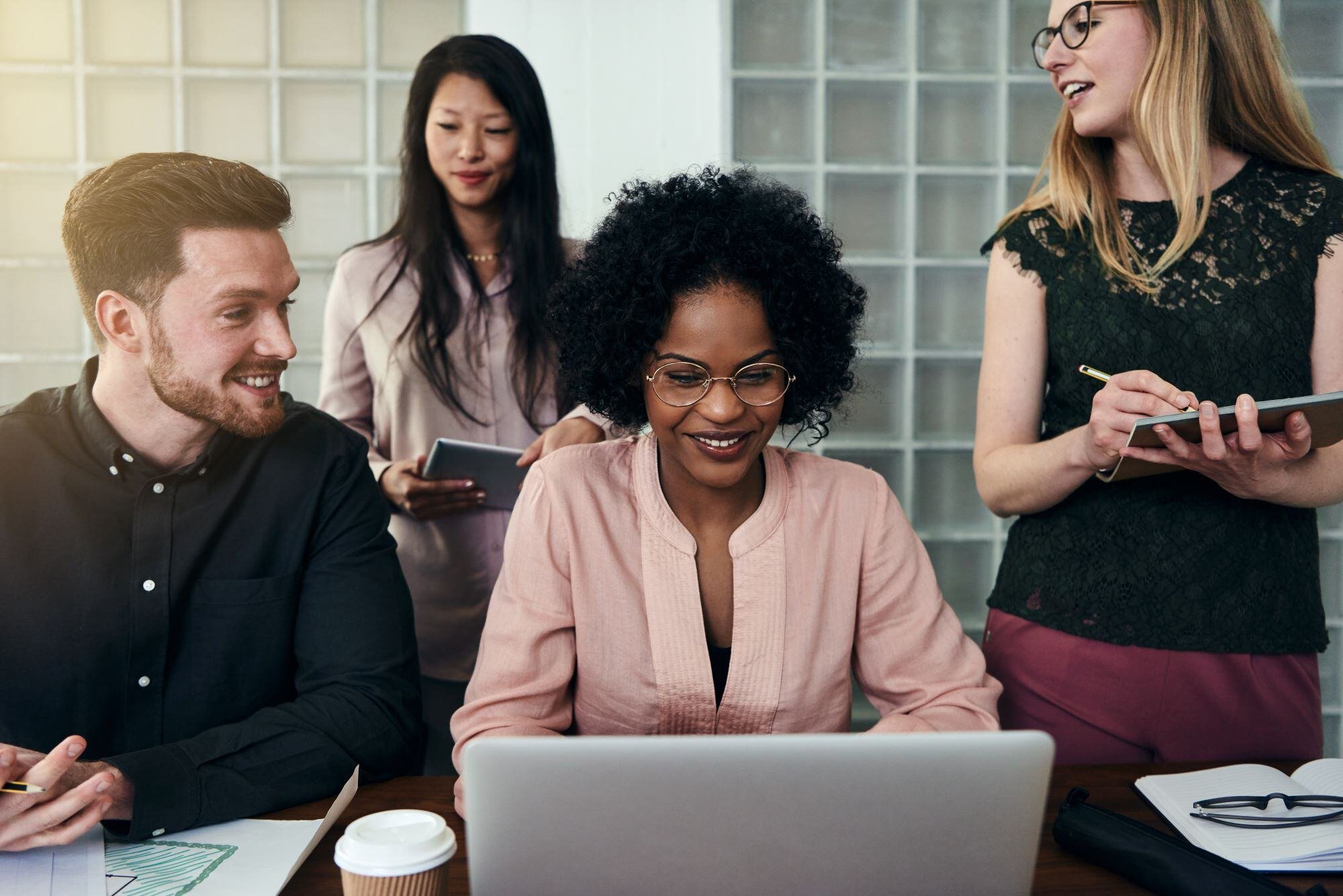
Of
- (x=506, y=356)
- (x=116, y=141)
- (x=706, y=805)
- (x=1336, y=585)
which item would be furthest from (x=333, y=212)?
(x=1336, y=585)

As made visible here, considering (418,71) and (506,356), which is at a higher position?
(418,71)

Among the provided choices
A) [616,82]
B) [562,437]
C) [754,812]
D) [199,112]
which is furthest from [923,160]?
[754,812]

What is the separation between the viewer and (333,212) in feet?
10.5

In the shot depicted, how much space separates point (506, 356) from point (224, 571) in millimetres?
838

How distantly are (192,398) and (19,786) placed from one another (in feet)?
1.94

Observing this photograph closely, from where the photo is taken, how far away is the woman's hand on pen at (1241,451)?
1.42m

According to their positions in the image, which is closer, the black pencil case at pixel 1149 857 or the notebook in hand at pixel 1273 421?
the black pencil case at pixel 1149 857

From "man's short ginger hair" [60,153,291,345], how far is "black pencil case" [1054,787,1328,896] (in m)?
1.32

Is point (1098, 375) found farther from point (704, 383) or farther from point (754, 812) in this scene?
point (754, 812)

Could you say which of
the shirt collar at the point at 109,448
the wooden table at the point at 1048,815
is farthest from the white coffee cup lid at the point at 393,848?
the shirt collar at the point at 109,448

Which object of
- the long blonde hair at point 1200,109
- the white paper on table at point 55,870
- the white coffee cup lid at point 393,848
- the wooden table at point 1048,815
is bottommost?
the wooden table at point 1048,815

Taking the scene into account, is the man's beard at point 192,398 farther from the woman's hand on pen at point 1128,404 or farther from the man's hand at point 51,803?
the woman's hand on pen at point 1128,404

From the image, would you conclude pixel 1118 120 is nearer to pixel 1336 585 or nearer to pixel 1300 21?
pixel 1300 21

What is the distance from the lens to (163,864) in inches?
45.4
